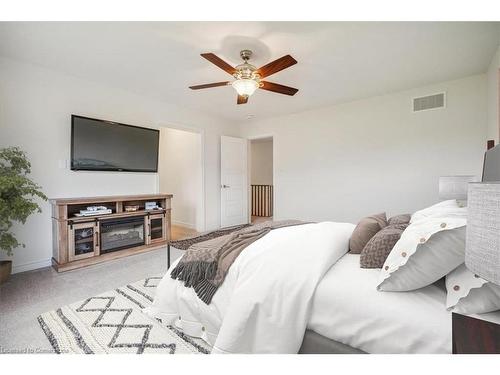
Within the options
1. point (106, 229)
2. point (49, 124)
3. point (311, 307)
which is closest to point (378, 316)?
point (311, 307)

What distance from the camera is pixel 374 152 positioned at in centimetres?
391

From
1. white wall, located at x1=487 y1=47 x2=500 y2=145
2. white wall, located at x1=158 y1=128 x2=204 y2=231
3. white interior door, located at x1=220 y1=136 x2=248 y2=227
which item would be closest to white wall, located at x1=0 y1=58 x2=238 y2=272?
white wall, located at x1=158 y1=128 x2=204 y2=231

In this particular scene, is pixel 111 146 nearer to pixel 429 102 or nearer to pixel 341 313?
pixel 341 313

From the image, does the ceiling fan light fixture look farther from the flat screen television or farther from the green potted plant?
the green potted plant

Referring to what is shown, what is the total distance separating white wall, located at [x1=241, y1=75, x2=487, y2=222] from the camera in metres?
3.25

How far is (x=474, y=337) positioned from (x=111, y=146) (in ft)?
12.9

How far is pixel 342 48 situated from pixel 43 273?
4073 millimetres

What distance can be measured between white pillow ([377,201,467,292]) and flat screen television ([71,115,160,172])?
3606mm

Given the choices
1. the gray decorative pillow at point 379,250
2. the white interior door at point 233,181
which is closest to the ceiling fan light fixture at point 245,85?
the gray decorative pillow at point 379,250

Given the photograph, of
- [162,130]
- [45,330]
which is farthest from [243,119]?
[45,330]

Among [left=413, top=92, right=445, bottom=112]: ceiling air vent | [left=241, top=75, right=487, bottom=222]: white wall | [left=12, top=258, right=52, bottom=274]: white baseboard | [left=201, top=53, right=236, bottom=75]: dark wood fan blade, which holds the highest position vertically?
[left=413, top=92, right=445, bottom=112]: ceiling air vent

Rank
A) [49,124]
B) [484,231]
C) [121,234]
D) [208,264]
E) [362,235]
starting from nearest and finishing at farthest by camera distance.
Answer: [484,231] < [208,264] < [362,235] < [49,124] < [121,234]

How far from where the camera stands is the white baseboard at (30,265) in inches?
106

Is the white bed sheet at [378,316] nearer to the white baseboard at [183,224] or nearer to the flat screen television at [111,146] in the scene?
the flat screen television at [111,146]
